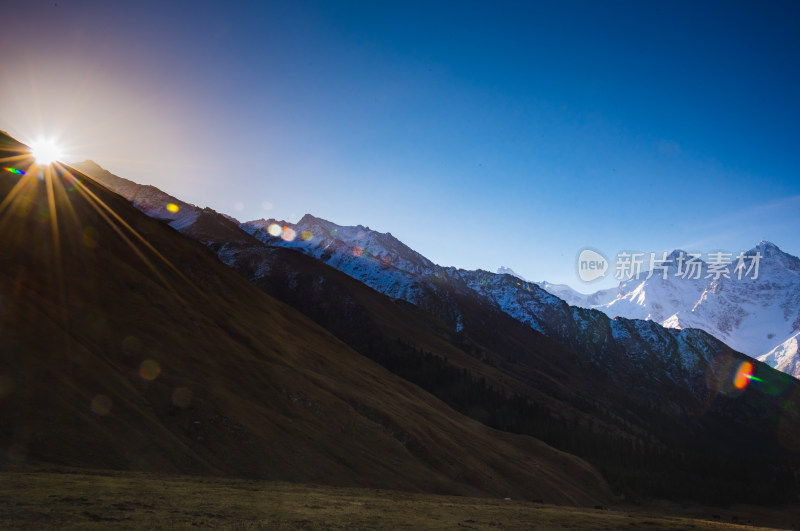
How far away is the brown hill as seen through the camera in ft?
151

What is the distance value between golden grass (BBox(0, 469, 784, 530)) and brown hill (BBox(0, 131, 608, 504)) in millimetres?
8430

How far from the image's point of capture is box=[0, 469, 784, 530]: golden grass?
23.8 m

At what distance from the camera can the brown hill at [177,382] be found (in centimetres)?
4588

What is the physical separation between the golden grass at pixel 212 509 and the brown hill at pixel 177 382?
8430mm

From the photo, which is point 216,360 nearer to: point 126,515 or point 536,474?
point 126,515

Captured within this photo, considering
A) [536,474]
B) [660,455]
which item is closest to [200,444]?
[536,474]

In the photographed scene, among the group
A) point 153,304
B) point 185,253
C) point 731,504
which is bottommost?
point 731,504

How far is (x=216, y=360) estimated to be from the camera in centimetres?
7212

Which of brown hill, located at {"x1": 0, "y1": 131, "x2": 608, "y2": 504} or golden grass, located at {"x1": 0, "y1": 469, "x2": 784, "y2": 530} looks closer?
golden grass, located at {"x1": 0, "y1": 469, "x2": 784, "y2": 530}

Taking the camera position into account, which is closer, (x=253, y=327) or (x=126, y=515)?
(x=126, y=515)

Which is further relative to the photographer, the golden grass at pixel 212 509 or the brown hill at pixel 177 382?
the brown hill at pixel 177 382

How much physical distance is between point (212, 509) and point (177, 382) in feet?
117

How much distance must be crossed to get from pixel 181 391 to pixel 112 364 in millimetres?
8311

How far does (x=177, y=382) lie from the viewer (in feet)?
198
